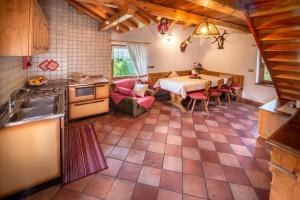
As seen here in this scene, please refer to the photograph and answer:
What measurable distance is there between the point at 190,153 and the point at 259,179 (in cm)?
95

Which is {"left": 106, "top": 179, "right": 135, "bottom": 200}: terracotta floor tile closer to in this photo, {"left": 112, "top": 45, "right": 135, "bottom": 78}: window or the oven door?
the oven door

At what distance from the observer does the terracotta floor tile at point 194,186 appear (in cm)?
209

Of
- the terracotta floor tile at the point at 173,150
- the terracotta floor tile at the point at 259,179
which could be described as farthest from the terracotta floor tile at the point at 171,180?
the terracotta floor tile at the point at 259,179

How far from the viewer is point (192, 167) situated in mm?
2572

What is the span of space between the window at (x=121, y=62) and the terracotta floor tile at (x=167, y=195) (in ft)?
12.3

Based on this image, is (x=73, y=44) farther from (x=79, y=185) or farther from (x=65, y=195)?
(x=65, y=195)

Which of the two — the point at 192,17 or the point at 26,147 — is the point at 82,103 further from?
the point at 192,17

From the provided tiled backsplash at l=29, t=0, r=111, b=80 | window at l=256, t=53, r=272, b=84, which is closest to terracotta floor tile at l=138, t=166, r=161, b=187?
tiled backsplash at l=29, t=0, r=111, b=80

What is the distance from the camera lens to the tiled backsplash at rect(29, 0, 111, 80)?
384 cm

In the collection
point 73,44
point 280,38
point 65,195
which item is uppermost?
point 73,44

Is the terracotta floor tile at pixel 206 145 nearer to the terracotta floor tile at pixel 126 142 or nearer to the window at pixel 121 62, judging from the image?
the terracotta floor tile at pixel 126 142

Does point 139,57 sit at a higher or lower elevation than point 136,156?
higher

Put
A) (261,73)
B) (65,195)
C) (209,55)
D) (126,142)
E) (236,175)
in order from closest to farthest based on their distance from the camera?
(65,195) → (236,175) → (126,142) → (261,73) → (209,55)

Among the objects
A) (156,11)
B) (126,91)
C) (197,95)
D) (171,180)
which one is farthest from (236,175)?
(126,91)
